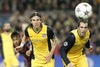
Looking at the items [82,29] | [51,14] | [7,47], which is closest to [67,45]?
[82,29]

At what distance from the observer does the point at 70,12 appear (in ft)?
72.6

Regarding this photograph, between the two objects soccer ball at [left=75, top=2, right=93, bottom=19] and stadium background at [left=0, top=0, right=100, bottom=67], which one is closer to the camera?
soccer ball at [left=75, top=2, right=93, bottom=19]

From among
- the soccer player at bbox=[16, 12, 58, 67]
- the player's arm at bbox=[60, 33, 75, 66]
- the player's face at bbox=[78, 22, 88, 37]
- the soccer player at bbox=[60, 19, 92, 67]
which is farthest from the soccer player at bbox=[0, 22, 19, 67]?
the player's face at bbox=[78, 22, 88, 37]

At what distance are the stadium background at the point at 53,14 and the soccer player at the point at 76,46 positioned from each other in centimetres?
847

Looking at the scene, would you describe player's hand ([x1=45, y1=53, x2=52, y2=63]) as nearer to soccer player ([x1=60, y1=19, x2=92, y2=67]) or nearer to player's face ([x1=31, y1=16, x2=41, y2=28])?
soccer player ([x1=60, y1=19, x2=92, y2=67])

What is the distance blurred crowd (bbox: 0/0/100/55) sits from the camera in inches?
Result: 811

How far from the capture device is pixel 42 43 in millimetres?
11195

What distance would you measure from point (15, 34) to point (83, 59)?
3006 mm

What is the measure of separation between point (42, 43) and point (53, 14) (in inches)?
425

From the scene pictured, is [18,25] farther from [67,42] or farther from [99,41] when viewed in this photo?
[67,42]

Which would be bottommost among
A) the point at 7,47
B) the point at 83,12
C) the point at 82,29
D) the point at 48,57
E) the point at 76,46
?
the point at 7,47

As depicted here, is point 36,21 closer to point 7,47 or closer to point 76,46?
point 76,46

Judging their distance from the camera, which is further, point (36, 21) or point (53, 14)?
point (53, 14)

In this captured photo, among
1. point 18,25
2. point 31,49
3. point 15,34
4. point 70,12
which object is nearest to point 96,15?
point 70,12
